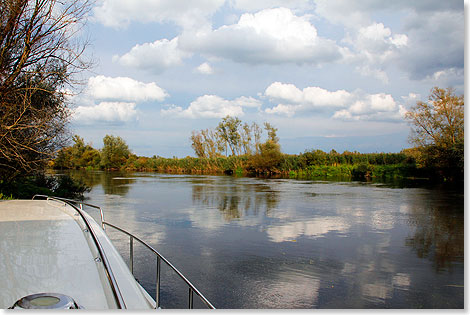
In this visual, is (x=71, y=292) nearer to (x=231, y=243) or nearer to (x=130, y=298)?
(x=130, y=298)

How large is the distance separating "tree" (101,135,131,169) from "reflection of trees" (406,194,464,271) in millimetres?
45790

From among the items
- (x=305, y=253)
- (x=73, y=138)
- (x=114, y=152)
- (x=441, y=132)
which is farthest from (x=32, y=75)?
(x=114, y=152)

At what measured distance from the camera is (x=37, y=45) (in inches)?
379

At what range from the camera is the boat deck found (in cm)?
239

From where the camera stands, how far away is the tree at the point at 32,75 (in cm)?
862

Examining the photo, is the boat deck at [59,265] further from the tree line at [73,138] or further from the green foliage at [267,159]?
the green foliage at [267,159]

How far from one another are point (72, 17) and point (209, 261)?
7668 millimetres

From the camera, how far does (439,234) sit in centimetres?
760

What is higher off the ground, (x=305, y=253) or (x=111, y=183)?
(x=111, y=183)

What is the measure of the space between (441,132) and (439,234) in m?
→ 16.0

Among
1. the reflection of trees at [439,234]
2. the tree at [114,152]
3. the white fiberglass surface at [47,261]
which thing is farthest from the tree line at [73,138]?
the reflection of trees at [439,234]

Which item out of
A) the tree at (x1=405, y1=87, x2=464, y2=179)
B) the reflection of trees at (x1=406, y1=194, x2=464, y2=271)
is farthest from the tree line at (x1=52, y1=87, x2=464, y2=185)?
the reflection of trees at (x1=406, y1=194, x2=464, y2=271)

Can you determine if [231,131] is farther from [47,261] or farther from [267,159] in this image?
[47,261]

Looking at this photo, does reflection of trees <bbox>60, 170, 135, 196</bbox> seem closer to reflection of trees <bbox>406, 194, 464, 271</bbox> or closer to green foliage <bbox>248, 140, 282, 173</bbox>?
reflection of trees <bbox>406, 194, 464, 271</bbox>
